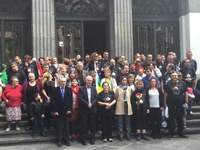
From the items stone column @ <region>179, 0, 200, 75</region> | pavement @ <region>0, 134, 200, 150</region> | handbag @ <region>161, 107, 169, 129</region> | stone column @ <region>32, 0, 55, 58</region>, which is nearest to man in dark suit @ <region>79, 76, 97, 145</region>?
pavement @ <region>0, 134, 200, 150</region>

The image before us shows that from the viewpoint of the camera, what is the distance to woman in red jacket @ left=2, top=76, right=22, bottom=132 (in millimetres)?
9805

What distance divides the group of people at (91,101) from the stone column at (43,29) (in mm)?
3006

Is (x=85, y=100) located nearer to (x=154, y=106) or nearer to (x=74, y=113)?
(x=74, y=113)

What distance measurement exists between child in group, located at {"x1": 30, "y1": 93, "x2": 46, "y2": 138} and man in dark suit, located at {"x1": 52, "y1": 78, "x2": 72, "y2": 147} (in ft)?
1.55

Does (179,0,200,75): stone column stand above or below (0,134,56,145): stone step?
above

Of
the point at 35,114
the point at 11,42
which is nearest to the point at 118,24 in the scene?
the point at 11,42

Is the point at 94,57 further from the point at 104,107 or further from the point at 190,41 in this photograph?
the point at 190,41

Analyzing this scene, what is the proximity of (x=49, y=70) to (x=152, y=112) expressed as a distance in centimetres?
343

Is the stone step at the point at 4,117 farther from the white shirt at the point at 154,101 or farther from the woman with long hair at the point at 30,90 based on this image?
the white shirt at the point at 154,101

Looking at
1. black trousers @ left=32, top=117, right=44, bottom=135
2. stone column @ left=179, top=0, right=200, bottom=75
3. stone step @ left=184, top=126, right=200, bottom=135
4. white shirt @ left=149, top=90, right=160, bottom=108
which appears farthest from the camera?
stone column @ left=179, top=0, right=200, bottom=75

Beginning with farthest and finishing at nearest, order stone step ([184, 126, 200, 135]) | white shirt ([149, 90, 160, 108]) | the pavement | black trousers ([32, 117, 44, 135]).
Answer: stone step ([184, 126, 200, 135])
white shirt ([149, 90, 160, 108])
black trousers ([32, 117, 44, 135])
the pavement

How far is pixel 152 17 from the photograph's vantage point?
15.6m

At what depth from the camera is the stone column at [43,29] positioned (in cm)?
1370

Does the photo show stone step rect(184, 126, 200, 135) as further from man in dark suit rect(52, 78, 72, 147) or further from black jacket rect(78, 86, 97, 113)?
man in dark suit rect(52, 78, 72, 147)
